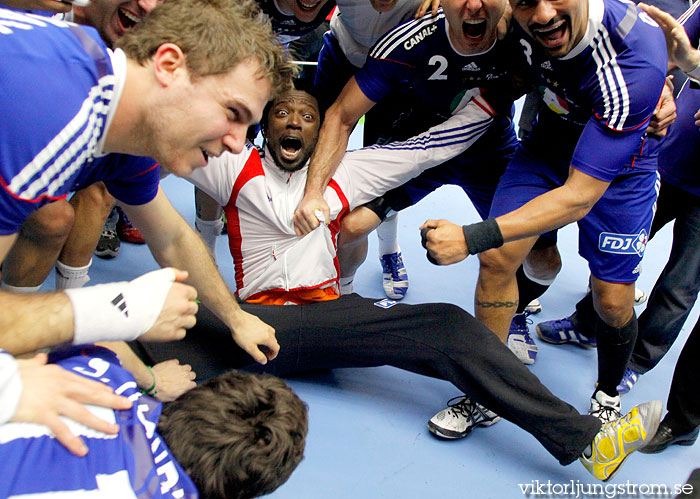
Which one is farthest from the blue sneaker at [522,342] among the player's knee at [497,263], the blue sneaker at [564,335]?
the player's knee at [497,263]

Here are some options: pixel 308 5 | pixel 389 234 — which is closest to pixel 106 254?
pixel 389 234

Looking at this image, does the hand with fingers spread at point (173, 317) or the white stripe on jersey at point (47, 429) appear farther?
the hand with fingers spread at point (173, 317)

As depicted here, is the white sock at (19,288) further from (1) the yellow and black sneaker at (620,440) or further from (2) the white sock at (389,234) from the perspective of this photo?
(1) the yellow and black sneaker at (620,440)

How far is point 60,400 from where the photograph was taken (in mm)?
1209

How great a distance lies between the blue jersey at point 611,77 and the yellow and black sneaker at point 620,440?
84cm

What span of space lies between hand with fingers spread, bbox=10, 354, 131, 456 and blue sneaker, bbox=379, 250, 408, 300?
222cm

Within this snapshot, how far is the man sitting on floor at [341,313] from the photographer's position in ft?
7.30

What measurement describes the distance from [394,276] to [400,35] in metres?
1.32

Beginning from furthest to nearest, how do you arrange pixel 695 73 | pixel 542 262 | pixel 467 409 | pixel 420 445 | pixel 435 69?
pixel 542 262 < pixel 435 69 < pixel 695 73 < pixel 467 409 < pixel 420 445

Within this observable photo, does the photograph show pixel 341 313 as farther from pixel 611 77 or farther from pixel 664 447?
pixel 664 447

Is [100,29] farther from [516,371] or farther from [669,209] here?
[669,209]

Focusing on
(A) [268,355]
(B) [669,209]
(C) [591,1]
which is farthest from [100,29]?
(B) [669,209]

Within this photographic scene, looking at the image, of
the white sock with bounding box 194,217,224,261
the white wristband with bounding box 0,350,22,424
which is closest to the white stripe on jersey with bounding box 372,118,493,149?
the white sock with bounding box 194,217,224,261

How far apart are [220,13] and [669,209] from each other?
7.33 ft
